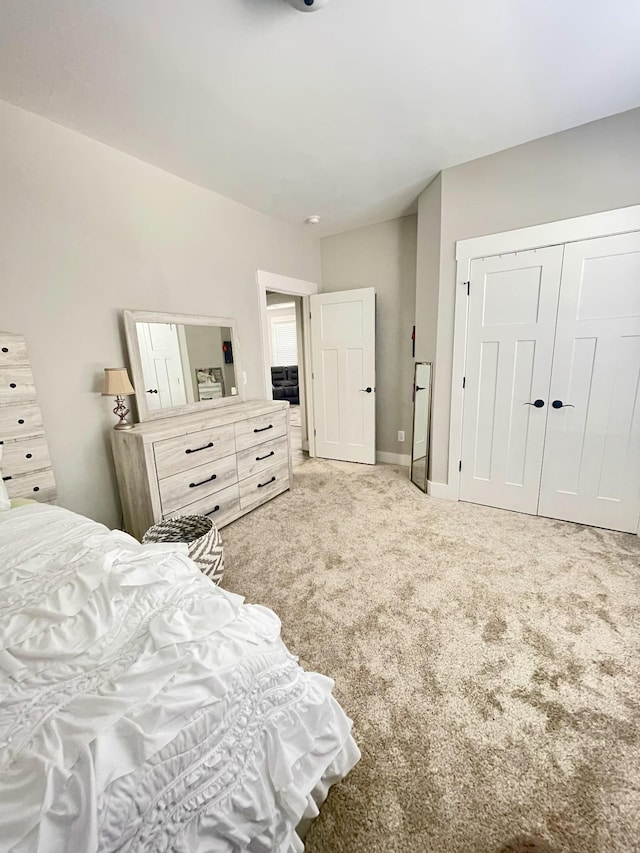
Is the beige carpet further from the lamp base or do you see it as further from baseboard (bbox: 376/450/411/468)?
baseboard (bbox: 376/450/411/468)

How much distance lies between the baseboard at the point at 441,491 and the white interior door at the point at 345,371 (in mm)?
Answer: 1010

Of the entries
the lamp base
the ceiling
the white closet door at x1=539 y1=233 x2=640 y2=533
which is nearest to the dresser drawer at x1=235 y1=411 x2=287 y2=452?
the lamp base

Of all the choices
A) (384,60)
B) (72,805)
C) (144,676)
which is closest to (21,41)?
(384,60)

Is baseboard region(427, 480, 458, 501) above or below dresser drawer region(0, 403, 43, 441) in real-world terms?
below

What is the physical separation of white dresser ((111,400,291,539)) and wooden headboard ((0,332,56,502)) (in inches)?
15.9

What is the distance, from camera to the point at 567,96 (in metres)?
1.94

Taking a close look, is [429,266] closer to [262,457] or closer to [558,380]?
[558,380]

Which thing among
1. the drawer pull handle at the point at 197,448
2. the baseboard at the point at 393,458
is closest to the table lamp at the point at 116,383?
the drawer pull handle at the point at 197,448

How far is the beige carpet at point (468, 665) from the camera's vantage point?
101 centimetres

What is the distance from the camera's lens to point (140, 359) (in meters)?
2.42

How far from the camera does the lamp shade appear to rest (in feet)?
6.95

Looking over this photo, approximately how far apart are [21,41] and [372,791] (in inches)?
123

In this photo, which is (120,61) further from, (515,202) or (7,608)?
(515,202)

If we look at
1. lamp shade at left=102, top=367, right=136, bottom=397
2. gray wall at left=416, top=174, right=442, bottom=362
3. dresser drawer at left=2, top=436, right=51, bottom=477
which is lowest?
dresser drawer at left=2, top=436, right=51, bottom=477
